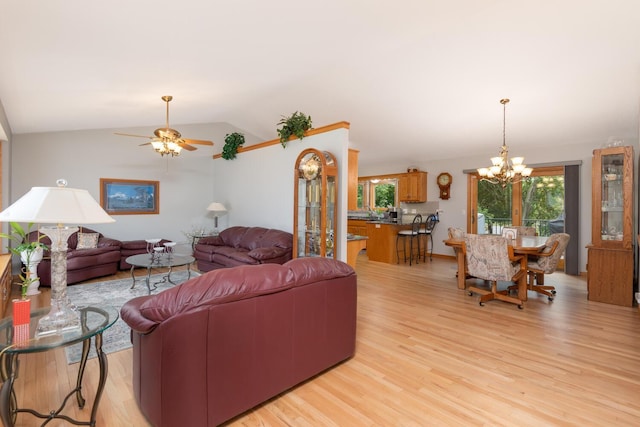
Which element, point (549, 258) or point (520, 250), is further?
point (549, 258)

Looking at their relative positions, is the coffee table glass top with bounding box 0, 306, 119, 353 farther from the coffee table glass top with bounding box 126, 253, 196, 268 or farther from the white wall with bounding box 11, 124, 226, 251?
the white wall with bounding box 11, 124, 226, 251

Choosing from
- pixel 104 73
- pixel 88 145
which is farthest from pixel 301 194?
pixel 88 145

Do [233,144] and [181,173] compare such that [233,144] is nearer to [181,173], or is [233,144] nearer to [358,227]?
[181,173]

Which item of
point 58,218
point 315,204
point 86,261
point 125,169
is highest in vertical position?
point 125,169

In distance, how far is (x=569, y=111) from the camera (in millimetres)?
4742

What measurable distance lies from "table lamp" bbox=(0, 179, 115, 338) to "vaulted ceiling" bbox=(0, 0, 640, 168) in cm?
132

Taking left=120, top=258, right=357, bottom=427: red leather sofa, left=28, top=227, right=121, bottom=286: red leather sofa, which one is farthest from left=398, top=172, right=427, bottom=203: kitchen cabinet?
left=28, top=227, right=121, bottom=286: red leather sofa

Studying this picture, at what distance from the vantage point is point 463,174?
7.38m

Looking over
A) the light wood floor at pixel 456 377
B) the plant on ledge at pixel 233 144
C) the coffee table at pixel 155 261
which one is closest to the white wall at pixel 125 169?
the plant on ledge at pixel 233 144

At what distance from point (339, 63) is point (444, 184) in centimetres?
467

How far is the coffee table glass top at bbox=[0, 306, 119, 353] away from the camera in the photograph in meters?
1.46

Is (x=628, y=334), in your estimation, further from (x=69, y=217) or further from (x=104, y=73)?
(x=104, y=73)

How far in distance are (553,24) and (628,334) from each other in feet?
10.5

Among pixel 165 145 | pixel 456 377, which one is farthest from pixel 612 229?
pixel 165 145
